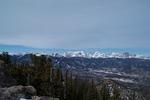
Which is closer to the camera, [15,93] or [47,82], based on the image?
[15,93]

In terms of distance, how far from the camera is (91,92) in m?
91.4

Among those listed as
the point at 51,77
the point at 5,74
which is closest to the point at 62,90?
the point at 51,77

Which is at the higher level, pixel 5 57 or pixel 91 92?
pixel 5 57

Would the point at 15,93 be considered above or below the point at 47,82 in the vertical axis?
above

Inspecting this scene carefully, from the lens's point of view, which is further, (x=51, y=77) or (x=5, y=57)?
(x=5, y=57)

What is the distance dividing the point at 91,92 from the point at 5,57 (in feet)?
94.1

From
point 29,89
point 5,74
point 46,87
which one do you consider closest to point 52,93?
point 46,87

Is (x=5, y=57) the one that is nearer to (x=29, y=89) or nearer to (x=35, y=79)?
(x=35, y=79)

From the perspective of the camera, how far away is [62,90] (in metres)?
85.8

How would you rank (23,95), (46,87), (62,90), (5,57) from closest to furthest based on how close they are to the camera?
(23,95) → (46,87) → (62,90) → (5,57)

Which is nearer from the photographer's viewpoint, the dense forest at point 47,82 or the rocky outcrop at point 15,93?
the rocky outcrop at point 15,93

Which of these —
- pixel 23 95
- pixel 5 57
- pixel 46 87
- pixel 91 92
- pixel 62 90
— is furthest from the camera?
pixel 5 57

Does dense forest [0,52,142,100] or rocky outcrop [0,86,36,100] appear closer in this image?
rocky outcrop [0,86,36,100]

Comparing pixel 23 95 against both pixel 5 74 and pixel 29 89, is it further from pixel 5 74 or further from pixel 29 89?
pixel 5 74
